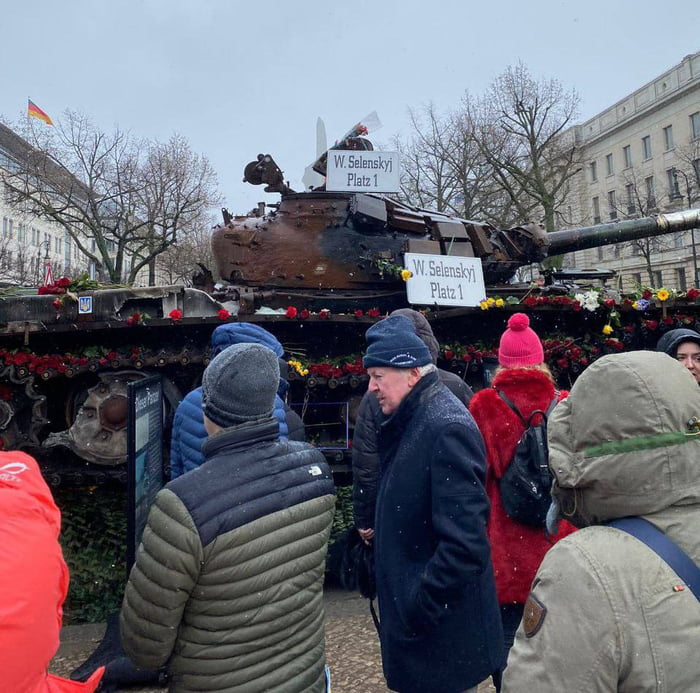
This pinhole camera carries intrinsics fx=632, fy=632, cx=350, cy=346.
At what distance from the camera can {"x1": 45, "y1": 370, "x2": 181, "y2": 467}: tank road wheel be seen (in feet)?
20.7

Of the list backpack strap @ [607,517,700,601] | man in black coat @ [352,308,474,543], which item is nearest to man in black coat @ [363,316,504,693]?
man in black coat @ [352,308,474,543]

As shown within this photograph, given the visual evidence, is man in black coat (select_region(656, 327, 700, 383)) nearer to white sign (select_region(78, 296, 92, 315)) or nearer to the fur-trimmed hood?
the fur-trimmed hood

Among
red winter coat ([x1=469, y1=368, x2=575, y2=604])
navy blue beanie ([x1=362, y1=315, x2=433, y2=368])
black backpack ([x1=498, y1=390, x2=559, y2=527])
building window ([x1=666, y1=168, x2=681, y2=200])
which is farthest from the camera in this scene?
building window ([x1=666, y1=168, x2=681, y2=200])

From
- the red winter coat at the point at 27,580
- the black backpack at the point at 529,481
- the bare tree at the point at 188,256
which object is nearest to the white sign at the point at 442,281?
the black backpack at the point at 529,481

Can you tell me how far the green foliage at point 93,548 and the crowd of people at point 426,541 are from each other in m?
2.57

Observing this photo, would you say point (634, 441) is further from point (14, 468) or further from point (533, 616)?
point (14, 468)

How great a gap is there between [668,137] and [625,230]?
3769 centimetres

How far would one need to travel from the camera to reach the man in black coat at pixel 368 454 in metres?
3.48

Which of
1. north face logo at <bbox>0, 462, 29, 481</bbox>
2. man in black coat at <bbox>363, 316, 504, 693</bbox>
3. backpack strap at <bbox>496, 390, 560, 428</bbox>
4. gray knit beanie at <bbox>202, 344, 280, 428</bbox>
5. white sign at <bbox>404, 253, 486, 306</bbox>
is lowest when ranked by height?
man in black coat at <bbox>363, 316, 504, 693</bbox>

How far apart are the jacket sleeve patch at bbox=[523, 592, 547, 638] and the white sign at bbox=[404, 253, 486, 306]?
233 inches

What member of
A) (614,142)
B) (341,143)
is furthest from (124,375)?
(614,142)

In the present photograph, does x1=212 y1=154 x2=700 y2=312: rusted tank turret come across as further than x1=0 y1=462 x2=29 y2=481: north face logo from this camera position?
Yes

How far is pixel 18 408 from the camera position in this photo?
640 centimetres

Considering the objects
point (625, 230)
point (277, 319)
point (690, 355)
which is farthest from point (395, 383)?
point (625, 230)
